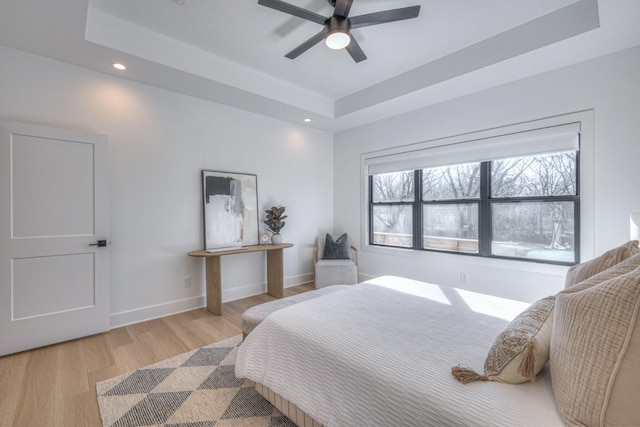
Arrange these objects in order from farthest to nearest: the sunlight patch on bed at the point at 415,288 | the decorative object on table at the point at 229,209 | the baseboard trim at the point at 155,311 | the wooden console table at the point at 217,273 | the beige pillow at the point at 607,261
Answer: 1. the decorative object on table at the point at 229,209
2. the wooden console table at the point at 217,273
3. the baseboard trim at the point at 155,311
4. the sunlight patch on bed at the point at 415,288
5. the beige pillow at the point at 607,261

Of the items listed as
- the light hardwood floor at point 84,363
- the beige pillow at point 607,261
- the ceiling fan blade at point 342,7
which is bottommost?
the light hardwood floor at point 84,363

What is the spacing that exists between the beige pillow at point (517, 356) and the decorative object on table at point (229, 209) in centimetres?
313

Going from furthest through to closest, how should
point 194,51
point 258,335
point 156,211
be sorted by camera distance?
1. point 156,211
2. point 194,51
3. point 258,335

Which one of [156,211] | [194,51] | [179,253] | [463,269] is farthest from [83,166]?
[463,269]

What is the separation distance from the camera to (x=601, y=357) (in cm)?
82

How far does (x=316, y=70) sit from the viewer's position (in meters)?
3.36

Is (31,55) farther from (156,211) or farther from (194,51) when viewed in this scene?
(156,211)

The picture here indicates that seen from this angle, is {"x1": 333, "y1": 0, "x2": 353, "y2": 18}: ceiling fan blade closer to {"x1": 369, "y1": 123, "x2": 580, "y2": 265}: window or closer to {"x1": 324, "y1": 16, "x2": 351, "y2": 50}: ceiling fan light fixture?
{"x1": 324, "y1": 16, "x2": 351, "y2": 50}: ceiling fan light fixture

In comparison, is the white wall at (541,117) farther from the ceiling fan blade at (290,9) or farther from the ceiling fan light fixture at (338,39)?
the ceiling fan blade at (290,9)

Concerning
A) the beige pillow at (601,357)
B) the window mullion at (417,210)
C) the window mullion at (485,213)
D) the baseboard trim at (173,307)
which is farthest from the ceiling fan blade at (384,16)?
the baseboard trim at (173,307)

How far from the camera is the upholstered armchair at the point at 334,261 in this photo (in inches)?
163

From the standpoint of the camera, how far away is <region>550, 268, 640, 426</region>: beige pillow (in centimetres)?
76

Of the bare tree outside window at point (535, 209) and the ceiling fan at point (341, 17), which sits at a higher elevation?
the ceiling fan at point (341, 17)

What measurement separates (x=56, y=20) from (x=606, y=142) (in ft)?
15.7
